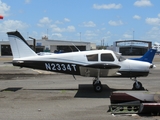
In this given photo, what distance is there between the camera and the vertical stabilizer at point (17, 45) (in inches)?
506

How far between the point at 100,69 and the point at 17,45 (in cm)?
437

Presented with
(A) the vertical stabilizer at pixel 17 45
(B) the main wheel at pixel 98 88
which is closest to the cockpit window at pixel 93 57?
(B) the main wheel at pixel 98 88

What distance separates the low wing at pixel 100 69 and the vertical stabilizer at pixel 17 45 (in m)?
3.03

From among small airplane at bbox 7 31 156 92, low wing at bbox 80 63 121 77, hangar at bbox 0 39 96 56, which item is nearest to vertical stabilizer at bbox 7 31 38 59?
small airplane at bbox 7 31 156 92

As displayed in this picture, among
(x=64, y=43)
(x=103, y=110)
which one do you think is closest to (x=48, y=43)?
(x=64, y=43)

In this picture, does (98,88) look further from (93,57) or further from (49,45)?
(49,45)

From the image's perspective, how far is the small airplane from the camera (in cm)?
1202

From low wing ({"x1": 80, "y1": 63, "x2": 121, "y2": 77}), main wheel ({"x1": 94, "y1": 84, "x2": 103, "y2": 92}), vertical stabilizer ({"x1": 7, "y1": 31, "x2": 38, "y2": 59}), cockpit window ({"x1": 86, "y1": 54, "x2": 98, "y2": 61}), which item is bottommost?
main wheel ({"x1": 94, "y1": 84, "x2": 103, "y2": 92})

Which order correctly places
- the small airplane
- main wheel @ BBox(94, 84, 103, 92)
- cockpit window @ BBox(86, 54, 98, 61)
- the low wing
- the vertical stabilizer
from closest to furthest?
the low wing → main wheel @ BBox(94, 84, 103, 92) → the small airplane → cockpit window @ BBox(86, 54, 98, 61) → the vertical stabilizer

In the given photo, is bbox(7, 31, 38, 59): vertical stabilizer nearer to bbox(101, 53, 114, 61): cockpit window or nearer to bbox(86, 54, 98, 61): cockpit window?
bbox(86, 54, 98, 61): cockpit window

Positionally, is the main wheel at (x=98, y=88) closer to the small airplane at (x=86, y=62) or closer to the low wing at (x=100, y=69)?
the small airplane at (x=86, y=62)

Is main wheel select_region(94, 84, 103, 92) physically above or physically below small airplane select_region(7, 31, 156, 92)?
below

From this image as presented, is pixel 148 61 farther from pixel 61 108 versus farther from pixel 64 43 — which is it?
pixel 64 43

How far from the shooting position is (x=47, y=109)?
Answer: 8430 mm
